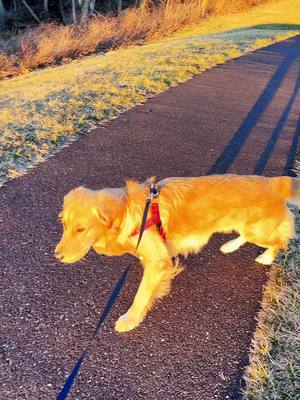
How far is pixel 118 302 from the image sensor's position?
3.13 m

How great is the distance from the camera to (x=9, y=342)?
2705 millimetres

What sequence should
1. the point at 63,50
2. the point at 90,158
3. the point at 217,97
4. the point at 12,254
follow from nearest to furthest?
the point at 12,254 → the point at 90,158 → the point at 217,97 → the point at 63,50

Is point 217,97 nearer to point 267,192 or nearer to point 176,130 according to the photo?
point 176,130

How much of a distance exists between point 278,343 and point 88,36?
16544 millimetres

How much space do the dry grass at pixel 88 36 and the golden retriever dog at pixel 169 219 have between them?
12282mm

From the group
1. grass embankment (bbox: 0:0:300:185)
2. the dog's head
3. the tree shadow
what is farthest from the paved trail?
the dog's head

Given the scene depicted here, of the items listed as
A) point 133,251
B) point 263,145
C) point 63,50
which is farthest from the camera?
point 63,50

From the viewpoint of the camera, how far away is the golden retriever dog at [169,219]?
2604 millimetres

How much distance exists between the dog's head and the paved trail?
0.66 m

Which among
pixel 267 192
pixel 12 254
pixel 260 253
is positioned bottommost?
pixel 260 253

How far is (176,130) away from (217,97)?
2.67 metres

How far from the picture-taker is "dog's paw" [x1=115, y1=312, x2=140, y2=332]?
2.85 metres

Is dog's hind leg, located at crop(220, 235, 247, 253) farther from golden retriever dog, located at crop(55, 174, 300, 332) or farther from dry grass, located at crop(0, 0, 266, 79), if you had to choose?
dry grass, located at crop(0, 0, 266, 79)

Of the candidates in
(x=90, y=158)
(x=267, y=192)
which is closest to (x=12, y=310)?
(x=267, y=192)
